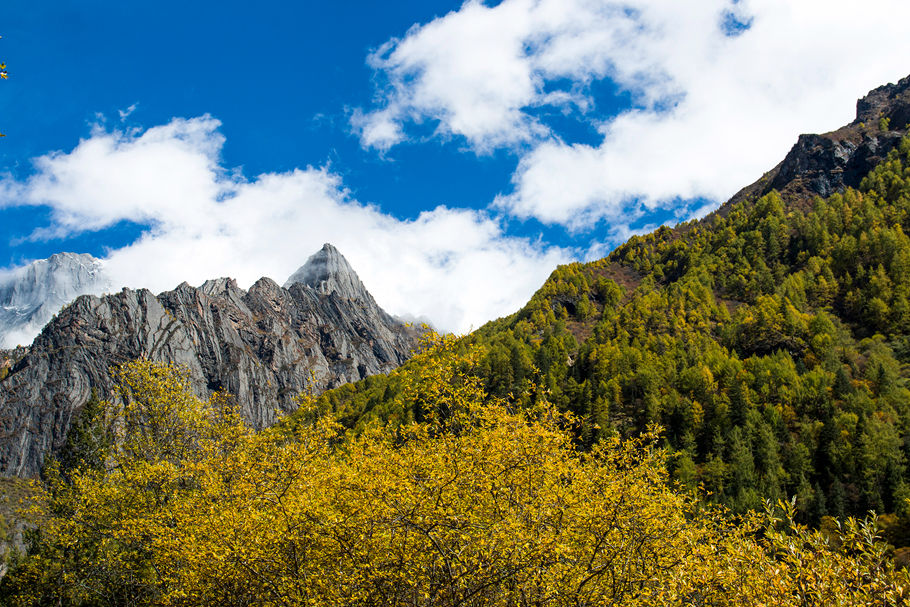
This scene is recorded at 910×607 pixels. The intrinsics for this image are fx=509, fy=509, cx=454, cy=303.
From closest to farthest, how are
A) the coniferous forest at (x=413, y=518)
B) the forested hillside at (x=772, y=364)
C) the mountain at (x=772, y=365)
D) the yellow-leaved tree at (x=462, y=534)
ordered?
the yellow-leaved tree at (x=462, y=534)
the coniferous forest at (x=413, y=518)
the mountain at (x=772, y=365)
the forested hillside at (x=772, y=364)

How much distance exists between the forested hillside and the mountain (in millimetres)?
398

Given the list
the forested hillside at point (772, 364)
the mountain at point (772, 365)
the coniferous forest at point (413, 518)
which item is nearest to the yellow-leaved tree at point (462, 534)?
the coniferous forest at point (413, 518)

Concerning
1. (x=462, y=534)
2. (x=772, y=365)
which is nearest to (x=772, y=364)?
(x=772, y=365)

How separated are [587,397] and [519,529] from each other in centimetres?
11174

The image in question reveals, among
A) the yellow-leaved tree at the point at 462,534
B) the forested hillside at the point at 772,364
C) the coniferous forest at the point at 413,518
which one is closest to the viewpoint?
the yellow-leaved tree at the point at 462,534

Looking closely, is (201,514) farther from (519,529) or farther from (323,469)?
(519,529)

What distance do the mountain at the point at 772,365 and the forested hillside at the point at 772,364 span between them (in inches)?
15.7

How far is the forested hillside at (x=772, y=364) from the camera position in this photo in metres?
88.6

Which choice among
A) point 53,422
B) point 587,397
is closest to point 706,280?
point 587,397

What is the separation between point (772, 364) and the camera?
4525 inches

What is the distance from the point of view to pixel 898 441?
86.8 metres

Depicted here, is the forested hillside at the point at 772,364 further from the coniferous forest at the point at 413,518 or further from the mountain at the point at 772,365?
the coniferous forest at the point at 413,518

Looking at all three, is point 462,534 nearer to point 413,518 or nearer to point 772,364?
point 413,518

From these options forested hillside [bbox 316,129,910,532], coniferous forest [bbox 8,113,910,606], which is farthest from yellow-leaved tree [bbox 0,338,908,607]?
A: forested hillside [bbox 316,129,910,532]
